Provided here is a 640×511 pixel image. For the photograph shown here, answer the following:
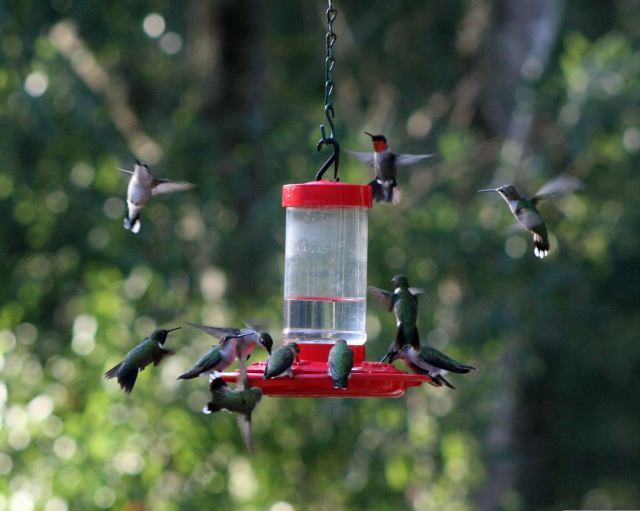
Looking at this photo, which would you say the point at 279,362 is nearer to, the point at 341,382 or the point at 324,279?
the point at 341,382

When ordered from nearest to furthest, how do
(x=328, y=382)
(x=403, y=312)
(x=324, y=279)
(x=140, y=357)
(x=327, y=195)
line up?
(x=328, y=382), (x=327, y=195), (x=403, y=312), (x=140, y=357), (x=324, y=279)

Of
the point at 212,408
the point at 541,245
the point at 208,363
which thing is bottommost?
the point at 212,408

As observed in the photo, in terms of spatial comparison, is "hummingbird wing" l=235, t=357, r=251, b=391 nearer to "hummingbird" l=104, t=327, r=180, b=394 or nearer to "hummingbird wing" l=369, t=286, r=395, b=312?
"hummingbird" l=104, t=327, r=180, b=394

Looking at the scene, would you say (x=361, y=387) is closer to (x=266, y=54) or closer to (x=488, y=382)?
(x=488, y=382)

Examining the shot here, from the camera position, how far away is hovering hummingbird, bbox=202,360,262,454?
434cm

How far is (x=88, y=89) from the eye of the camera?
1030cm

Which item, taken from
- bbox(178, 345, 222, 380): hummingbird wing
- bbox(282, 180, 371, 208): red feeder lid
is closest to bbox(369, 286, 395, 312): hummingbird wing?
bbox(282, 180, 371, 208): red feeder lid

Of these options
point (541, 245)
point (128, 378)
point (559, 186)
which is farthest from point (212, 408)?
point (559, 186)

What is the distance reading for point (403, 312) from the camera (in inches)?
192

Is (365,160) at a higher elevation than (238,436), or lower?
higher

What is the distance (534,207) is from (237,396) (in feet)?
6.39

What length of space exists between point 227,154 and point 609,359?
21.0ft

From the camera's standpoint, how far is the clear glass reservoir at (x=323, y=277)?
5.18m

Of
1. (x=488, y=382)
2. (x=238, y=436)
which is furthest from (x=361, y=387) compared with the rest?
(x=488, y=382)
